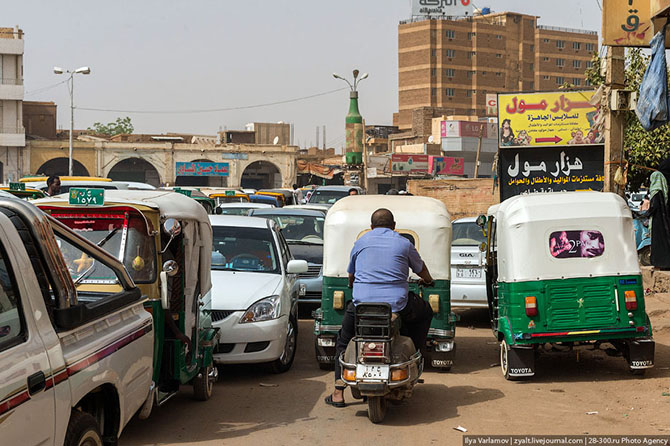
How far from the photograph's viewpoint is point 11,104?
63.9 metres

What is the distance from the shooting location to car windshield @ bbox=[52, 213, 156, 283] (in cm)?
680

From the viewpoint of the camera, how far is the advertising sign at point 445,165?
74.2m

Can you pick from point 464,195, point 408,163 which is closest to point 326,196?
point 464,195

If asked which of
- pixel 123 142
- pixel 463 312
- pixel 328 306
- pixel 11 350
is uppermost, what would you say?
pixel 123 142

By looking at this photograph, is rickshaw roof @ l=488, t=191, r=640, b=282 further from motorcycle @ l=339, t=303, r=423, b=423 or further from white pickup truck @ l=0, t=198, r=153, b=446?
white pickup truck @ l=0, t=198, r=153, b=446

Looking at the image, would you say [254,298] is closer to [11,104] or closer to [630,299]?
[630,299]

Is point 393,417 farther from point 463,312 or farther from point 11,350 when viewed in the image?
point 463,312

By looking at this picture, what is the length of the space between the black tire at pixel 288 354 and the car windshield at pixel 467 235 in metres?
4.93

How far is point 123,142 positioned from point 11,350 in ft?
209

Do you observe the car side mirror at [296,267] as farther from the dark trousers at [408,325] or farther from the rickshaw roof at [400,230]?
the dark trousers at [408,325]

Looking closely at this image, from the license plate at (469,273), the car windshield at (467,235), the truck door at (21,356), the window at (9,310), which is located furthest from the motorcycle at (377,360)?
the car windshield at (467,235)

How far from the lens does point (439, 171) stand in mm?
75188

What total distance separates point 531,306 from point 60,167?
198ft

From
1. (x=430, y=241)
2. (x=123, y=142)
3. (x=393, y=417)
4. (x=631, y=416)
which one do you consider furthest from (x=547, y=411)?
(x=123, y=142)
